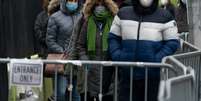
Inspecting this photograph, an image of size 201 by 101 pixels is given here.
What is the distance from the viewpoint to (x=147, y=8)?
27.7ft

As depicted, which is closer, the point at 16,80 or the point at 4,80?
the point at 16,80

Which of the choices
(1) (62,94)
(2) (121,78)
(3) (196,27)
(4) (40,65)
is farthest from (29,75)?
(3) (196,27)

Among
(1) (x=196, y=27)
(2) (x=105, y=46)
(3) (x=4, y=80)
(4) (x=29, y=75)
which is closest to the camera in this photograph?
(4) (x=29, y=75)

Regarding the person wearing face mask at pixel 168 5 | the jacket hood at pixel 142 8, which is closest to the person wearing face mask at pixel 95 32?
the jacket hood at pixel 142 8

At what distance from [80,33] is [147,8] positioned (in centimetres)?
137

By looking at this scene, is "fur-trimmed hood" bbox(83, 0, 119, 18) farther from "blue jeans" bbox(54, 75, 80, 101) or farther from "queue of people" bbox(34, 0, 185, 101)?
"blue jeans" bbox(54, 75, 80, 101)

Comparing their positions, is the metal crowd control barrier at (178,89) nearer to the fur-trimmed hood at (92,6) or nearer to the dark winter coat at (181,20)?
the fur-trimmed hood at (92,6)

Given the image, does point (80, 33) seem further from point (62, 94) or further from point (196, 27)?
point (196, 27)

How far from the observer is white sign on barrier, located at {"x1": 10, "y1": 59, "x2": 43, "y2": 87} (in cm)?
791

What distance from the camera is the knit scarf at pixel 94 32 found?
9.38 metres

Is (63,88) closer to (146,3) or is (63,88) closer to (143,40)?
(143,40)

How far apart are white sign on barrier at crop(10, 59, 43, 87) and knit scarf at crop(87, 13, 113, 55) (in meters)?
1.57

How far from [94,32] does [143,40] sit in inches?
47.0

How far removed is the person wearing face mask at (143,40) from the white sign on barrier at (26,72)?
1100 mm
